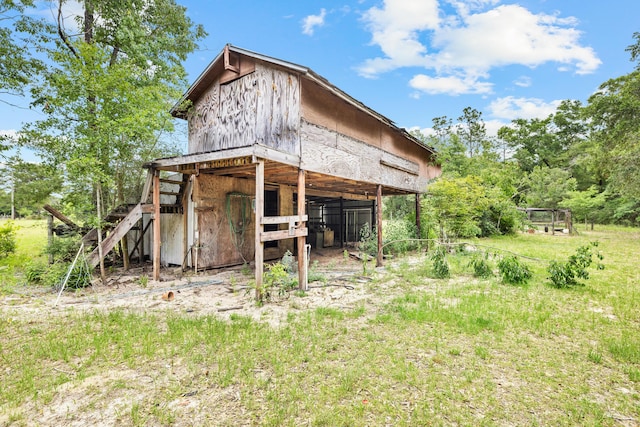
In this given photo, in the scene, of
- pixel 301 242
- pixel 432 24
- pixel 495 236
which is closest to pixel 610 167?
pixel 495 236

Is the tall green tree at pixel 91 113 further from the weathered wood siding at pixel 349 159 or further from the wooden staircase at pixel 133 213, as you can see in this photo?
the weathered wood siding at pixel 349 159

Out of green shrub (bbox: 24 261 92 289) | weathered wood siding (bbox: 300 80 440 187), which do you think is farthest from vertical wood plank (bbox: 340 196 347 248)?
green shrub (bbox: 24 261 92 289)

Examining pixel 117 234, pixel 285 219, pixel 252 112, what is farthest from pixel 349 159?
pixel 117 234

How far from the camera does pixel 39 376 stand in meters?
2.85

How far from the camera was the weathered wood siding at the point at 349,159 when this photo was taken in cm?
650

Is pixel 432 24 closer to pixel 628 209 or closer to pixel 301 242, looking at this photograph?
pixel 301 242

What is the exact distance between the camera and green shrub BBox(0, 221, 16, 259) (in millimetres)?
8406

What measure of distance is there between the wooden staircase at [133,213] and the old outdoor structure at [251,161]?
1.1 inches

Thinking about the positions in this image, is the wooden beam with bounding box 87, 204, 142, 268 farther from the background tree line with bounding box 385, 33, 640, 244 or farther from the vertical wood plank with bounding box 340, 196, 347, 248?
the background tree line with bounding box 385, 33, 640, 244

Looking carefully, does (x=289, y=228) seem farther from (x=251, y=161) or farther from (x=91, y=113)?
(x=91, y=113)

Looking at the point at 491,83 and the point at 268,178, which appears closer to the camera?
the point at 268,178

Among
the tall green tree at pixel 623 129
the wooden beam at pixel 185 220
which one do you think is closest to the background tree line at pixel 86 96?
the wooden beam at pixel 185 220

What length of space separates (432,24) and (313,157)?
1109 cm

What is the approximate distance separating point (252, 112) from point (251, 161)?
5.98 feet
